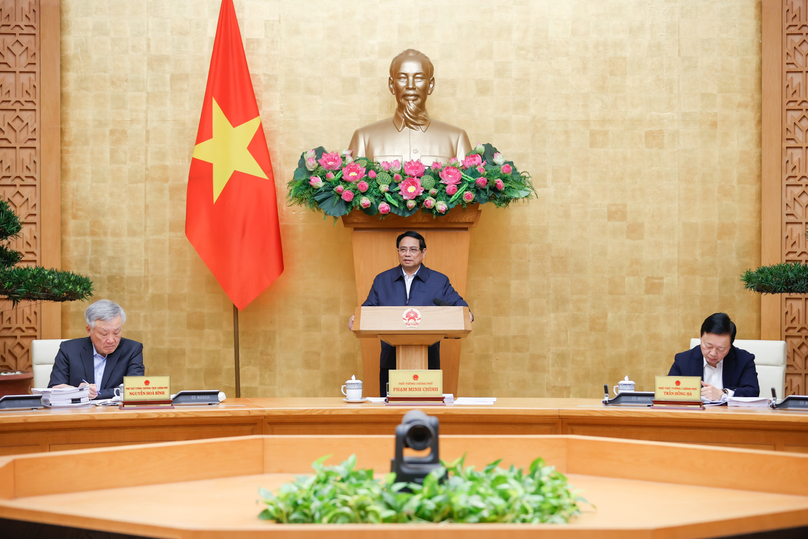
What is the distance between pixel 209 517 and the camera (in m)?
1.64

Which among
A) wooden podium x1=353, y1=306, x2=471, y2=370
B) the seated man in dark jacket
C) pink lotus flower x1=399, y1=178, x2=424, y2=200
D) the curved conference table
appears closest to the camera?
the curved conference table

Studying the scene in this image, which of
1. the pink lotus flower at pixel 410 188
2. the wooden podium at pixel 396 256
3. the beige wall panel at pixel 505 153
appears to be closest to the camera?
the pink lotus flower at pixel 410 188

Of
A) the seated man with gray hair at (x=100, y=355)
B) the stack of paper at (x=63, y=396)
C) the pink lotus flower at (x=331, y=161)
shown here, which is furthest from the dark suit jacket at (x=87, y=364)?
the pink lotus flower at (x=331, y=161)

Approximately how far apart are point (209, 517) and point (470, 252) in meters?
4.14

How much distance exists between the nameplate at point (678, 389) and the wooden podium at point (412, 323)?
0.84m

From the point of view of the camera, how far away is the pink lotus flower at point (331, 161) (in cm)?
454

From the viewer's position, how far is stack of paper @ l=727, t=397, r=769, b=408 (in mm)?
3127

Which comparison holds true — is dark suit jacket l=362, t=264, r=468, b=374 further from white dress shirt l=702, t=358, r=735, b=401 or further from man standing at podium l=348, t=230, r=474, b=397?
white dress shirt l=702, t=358, r=735, b=401

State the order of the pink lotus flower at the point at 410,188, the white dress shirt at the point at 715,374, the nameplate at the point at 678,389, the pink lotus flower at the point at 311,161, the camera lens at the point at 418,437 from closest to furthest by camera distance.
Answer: the camera lens at the point at 418,437
the nameplate at the point at 678,389
the white dress shirt at the point at 715,374
the pink lotus flower at the point at 410,188
the pink lotus flower at the point at 311,161

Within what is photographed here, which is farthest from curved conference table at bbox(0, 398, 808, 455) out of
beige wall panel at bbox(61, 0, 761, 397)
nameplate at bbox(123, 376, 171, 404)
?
beige wall panel at bbox(61, 0, 761, 397)

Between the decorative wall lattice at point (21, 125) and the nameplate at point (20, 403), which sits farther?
the decorative wall lattice at point (21, 125)

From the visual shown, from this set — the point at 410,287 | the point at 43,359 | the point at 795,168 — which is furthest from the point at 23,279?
the point at 795,168

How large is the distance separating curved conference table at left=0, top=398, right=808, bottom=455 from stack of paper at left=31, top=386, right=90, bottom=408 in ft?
0.39

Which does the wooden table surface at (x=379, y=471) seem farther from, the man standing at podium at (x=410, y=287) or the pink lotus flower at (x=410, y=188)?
the pink lotus flower at (x=410, y=188)
